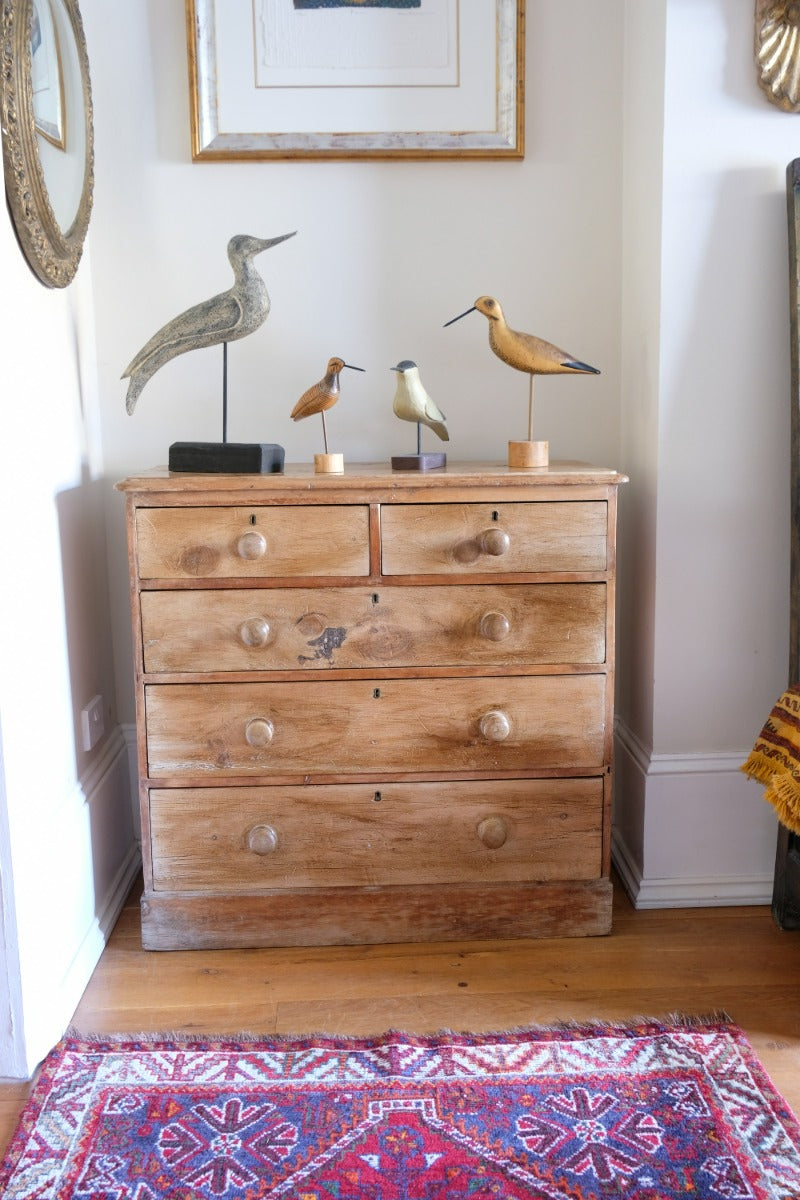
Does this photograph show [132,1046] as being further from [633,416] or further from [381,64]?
[381,64]

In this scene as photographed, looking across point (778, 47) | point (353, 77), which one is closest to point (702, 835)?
point (778, 47)

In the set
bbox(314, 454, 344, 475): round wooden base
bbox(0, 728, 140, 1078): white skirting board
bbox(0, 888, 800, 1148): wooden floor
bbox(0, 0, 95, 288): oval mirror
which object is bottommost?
bbox(0, 888, 800, 1148): wooden floor

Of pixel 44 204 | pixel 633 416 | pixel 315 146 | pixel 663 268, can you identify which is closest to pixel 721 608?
pixel 633 416

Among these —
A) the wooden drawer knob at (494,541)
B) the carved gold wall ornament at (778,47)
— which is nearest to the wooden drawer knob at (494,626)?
the wooden drawer knob at (494,541)

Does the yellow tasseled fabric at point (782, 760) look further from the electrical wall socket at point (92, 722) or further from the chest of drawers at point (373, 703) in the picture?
the electrical wall socket at point (92, 722)

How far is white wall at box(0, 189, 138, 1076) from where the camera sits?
5.48ft

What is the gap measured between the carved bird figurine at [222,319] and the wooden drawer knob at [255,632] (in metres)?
0.53

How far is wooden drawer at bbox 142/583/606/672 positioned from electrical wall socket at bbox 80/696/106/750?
0.31 metres

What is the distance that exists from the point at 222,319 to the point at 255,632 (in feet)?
2.10

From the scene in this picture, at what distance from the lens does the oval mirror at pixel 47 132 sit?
1690 millimetres

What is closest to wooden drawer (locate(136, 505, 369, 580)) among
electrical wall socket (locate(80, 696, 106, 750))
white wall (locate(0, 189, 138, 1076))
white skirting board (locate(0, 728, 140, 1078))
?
white wall (locate(0, 189, 138, 1076))

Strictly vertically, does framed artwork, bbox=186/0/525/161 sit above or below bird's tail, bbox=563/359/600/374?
above

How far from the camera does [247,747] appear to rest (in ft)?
6.60

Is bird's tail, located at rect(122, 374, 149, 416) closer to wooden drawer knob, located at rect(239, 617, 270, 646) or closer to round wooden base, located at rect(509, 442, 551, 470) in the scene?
wooden drawer knob, located at rect(239, 617, 270, 646)
